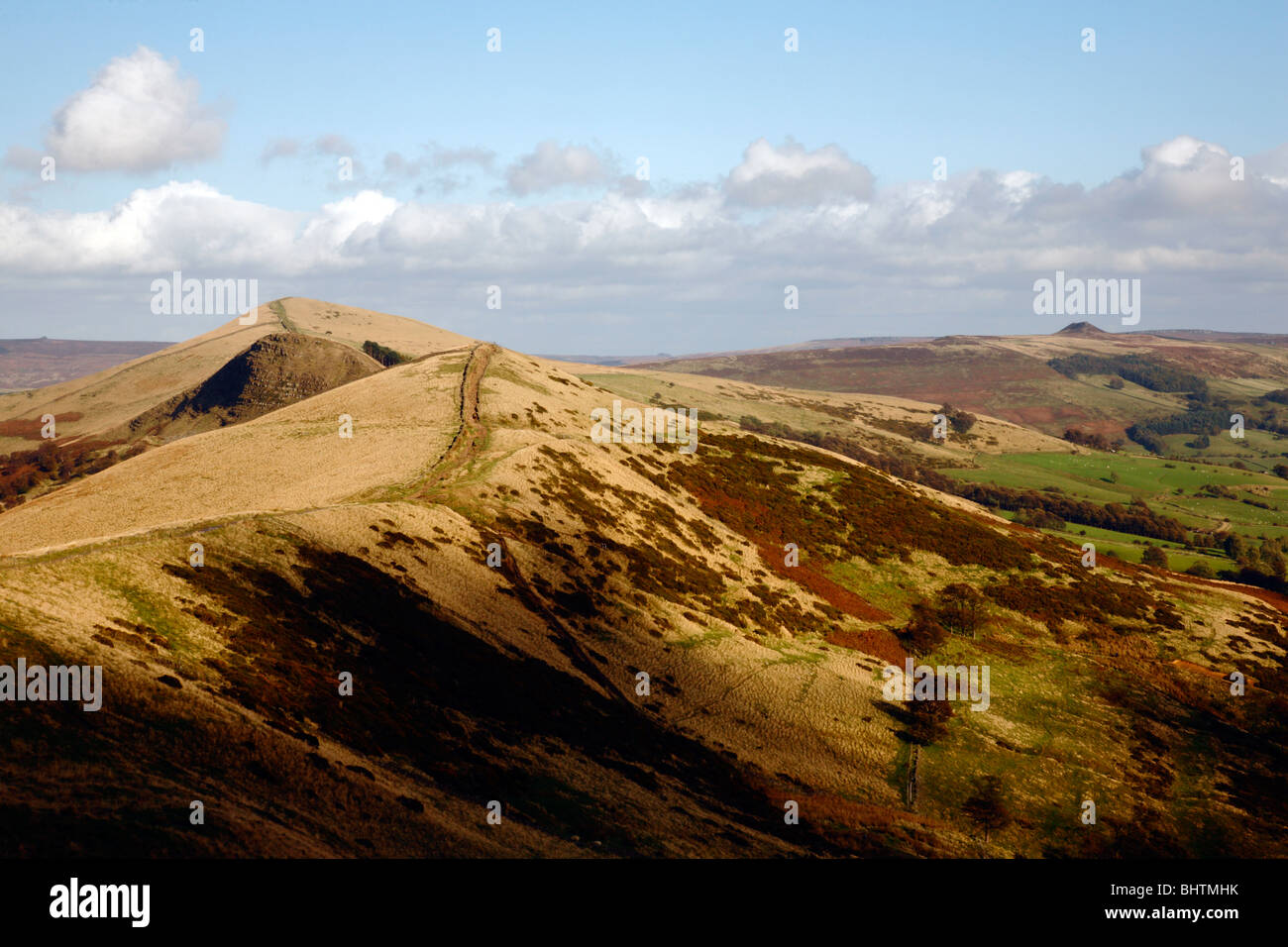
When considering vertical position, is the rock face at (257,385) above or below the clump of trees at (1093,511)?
above

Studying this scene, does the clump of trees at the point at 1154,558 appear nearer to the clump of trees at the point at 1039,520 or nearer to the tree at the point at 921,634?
the clump of trees at the point at 1039,520

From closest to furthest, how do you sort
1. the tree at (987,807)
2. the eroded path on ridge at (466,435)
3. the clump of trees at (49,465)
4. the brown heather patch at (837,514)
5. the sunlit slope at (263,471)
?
the tree at (987,807) < the sunlit slope at (263,471) < the eroded path on ridge at (466,435) < the brown heather patch at (837,514) < the clump of trees at (49,465)

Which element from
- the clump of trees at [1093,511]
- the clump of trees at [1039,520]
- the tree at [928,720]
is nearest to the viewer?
the tree at [928,720]

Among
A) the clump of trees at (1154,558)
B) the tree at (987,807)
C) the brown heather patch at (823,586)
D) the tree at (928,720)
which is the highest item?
the brown heather patch at (823,586)

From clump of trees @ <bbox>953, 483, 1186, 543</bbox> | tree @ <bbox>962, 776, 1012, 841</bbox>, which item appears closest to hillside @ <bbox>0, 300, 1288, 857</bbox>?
tree @ <bbox>962, 776, 1012, 841</bbox>

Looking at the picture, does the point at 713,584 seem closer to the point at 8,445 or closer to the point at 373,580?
the point at 373,580

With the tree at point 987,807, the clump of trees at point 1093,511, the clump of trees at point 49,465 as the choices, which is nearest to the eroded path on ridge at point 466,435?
the tree at point 987,807

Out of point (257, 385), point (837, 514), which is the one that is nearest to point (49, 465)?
point (257, 385)
